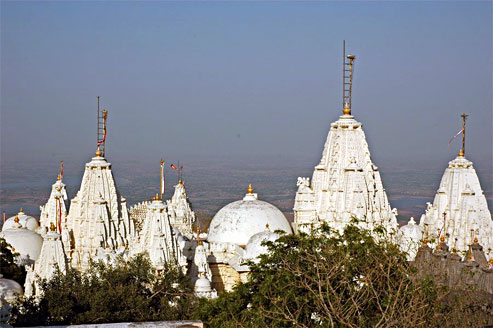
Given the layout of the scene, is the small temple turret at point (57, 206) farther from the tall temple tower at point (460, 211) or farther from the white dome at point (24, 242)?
the tall temple tower at point (460, 211)

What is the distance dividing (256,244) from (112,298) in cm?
938

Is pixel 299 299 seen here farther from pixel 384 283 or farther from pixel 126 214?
pixel 126 214

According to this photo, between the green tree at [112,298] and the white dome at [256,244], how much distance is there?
176 inches

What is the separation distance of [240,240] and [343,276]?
646 inches

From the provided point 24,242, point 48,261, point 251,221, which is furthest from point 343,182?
point 24,242

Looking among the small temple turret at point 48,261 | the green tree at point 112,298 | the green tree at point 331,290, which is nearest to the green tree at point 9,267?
the small temple turret at point 48,261

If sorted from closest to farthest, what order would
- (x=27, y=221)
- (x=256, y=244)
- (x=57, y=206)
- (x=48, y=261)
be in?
1. (x=48, y=261)
2. (x=256, y=244)
3. (x=57, y=206)
4. (x=27, y=221)

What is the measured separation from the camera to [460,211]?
33.4 meters

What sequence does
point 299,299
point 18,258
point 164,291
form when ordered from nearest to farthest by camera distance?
point 299,299 < point 164,291 < point 18,258

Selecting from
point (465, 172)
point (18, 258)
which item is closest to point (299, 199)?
point (465, 172)

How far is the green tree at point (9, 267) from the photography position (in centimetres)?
3246

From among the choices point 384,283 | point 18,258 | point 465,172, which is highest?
point 465,172

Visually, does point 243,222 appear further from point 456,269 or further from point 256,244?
point 456,269

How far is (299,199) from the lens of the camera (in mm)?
34812
